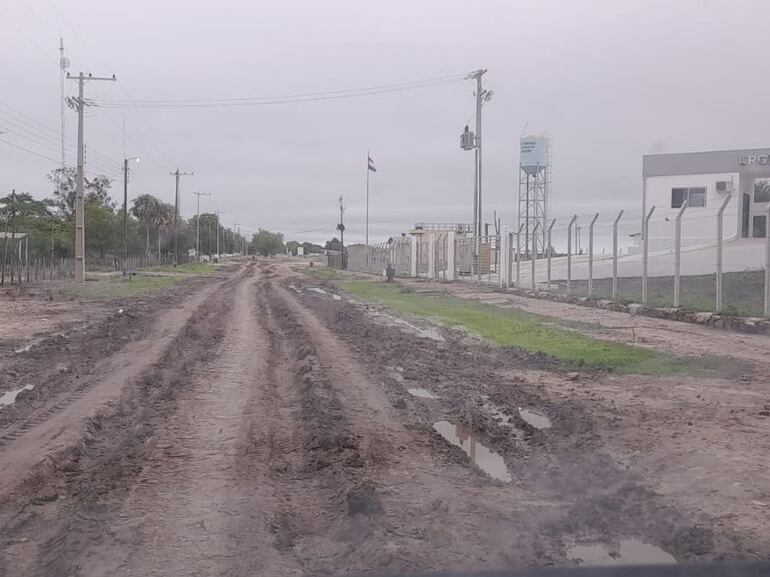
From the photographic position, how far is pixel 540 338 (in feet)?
51.6

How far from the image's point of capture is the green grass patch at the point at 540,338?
1209 centimetres

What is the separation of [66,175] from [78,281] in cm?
4470

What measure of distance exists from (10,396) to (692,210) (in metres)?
33.2

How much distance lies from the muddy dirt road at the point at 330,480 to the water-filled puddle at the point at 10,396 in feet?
1.57

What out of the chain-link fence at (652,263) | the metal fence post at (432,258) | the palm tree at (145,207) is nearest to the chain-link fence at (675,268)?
the chain-link fence at (652,263)

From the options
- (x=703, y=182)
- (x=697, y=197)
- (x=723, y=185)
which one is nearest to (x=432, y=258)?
(x=697, y=197)

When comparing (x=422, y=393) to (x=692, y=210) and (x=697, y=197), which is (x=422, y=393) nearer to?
(x=692, y=210)

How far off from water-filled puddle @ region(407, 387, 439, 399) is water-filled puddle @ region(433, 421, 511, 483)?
4.78 feet

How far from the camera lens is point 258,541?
16.4 feet

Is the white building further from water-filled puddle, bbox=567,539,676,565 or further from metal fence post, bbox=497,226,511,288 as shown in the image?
water-filled puddle, bbox=567,539,676,565

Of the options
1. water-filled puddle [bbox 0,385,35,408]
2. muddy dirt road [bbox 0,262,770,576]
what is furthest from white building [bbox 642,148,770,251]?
water-filled puddle [bbox 0,385,35,408]

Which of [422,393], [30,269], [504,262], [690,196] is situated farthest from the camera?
[30,269]

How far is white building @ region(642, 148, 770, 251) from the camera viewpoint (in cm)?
3488

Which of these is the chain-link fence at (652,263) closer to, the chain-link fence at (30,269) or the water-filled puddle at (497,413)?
the water-filled puddle at (497,413)
